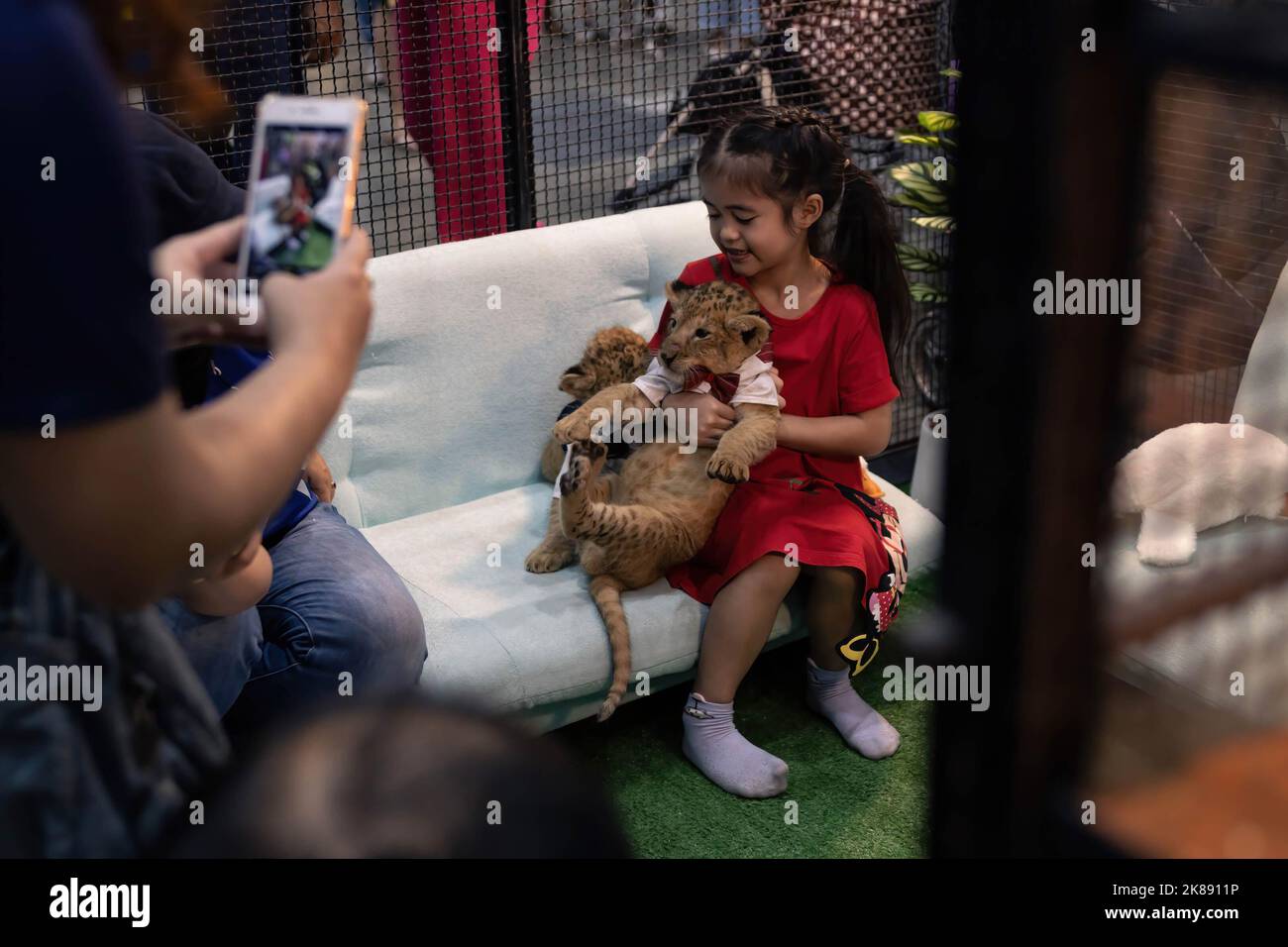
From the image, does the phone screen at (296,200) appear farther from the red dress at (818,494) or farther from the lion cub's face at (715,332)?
the red dress at (818,494)

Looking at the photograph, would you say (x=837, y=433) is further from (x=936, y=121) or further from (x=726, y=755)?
(x=936, y=121)

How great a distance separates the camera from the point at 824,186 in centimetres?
232

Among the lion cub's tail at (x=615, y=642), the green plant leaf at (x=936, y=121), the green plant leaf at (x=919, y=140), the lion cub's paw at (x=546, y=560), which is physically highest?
the green plant leaf at (x=936, y=121)

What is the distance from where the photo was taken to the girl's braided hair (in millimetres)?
2254

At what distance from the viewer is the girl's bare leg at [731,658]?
2232 millimetres

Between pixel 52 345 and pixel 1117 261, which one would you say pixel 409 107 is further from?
pixel 1117 261

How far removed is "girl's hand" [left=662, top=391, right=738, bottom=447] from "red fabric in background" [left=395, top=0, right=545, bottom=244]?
0.95 metres

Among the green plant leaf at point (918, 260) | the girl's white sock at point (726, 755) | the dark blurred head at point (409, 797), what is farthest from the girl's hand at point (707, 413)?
the dark blurred head at point (409, 797)

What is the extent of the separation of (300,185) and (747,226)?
4.44 ft

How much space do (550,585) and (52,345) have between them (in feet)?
5.48

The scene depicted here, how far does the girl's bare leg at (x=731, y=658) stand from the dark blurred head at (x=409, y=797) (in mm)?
1733

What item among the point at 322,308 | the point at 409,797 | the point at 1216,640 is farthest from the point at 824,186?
the point at 409,797

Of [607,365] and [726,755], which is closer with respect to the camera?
[726,755]

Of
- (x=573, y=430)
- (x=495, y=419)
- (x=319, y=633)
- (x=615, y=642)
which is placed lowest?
(x=615, y=642)
